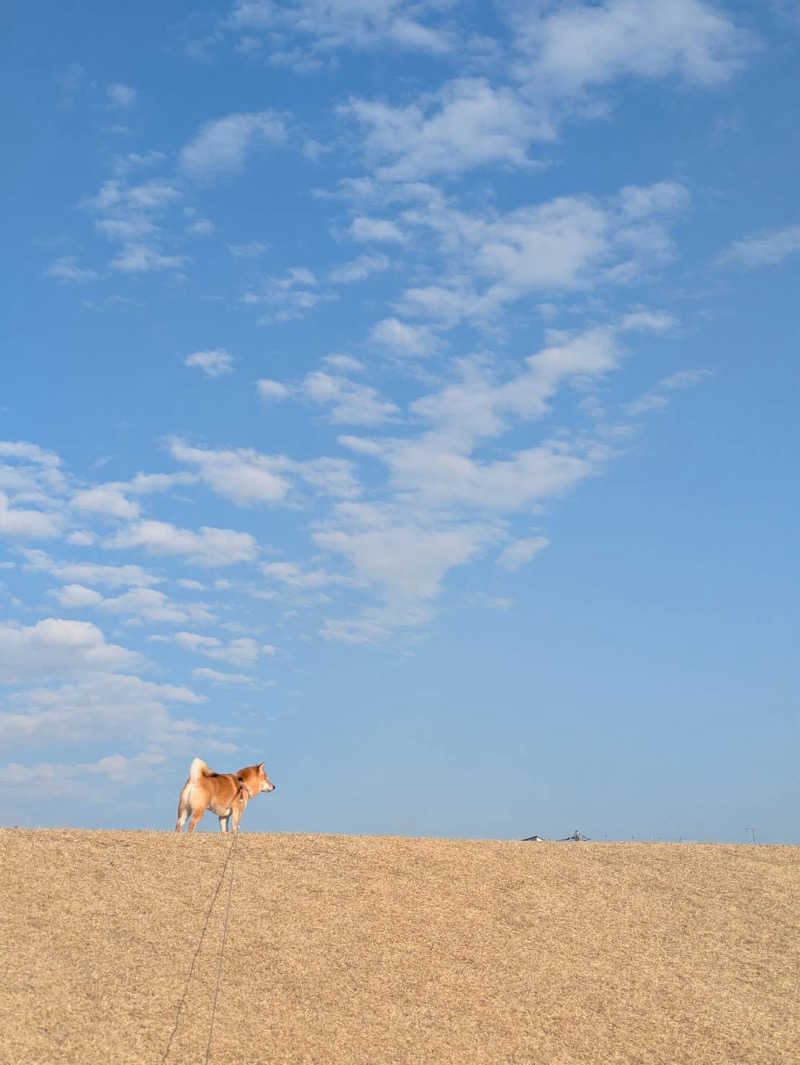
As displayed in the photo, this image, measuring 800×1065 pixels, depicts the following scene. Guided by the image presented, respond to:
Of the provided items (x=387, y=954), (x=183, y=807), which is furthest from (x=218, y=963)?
(x=183, y=807)

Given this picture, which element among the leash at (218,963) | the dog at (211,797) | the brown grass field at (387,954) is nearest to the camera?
the leash at (218,963)

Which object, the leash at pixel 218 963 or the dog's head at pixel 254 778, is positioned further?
the dog's head at pixel 254 778

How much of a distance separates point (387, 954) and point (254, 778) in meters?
7.27

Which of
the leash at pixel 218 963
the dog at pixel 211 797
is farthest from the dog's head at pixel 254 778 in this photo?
the leash at pixel 218 963

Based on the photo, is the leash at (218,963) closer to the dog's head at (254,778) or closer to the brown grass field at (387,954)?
the brown grass field at (387,954)

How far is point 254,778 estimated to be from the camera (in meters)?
19.9

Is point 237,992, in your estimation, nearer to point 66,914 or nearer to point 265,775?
point 66,914

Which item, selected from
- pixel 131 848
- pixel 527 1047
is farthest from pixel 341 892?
pixel 527 1047

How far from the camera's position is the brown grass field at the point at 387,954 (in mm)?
10898

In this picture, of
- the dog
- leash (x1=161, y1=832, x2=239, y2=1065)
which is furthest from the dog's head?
leash (x1=161, y1=832, x2=239, y2=1065)

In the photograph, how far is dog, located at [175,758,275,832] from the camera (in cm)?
1755

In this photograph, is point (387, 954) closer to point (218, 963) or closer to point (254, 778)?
point (218, 963)

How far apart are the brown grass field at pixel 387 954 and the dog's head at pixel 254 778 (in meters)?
2.45

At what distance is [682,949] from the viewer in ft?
47.3
